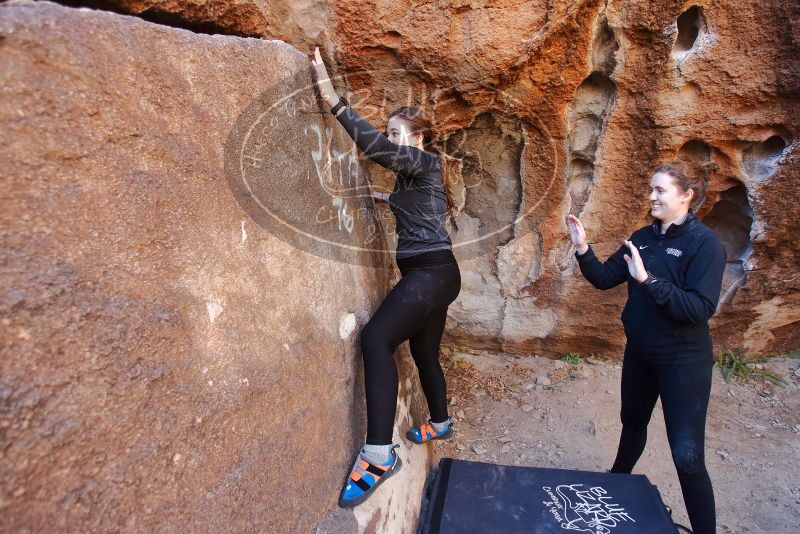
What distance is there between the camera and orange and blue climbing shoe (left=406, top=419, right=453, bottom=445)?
2.13 m

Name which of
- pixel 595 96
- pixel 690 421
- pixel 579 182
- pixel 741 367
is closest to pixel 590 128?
pixel 595 96

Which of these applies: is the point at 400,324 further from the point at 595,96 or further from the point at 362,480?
the point at 595,96

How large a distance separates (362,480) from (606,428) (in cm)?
188

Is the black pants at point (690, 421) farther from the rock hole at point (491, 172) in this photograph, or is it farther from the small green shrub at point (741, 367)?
the small green shrub at point (741, 367)

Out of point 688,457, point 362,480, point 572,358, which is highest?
point 688,457

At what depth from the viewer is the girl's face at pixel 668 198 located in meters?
1.69

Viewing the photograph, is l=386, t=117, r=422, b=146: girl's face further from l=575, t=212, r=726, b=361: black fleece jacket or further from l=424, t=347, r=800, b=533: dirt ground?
l=424, t=347, r=800, b=533: dirt ground

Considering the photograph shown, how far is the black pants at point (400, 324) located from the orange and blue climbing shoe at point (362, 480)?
3.1 inches

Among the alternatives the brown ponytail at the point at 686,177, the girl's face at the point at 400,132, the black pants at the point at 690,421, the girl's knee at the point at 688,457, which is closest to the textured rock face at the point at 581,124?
the girl's face at the point at 400,132

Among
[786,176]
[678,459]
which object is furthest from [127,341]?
[786,176]

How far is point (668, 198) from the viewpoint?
1.69 m

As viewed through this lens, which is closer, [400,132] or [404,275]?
[400,132]

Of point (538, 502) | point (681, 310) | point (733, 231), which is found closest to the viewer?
point (681, 310)

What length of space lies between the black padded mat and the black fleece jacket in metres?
0.67
